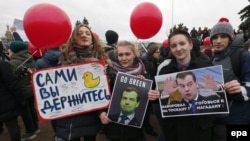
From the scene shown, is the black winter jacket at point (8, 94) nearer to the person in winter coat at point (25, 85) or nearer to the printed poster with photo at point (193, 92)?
the person in winter coat at point (25, 85)

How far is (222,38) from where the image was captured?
2779mm

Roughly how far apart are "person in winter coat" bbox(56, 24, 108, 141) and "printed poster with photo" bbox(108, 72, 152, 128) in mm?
176

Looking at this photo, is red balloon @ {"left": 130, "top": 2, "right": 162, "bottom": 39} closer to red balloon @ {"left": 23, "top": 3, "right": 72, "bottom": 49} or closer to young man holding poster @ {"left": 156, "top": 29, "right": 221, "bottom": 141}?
red balloon @ {"left": 23, "top": 3, "right": 72, "bottom": 49}

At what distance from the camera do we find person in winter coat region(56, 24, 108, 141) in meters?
2.75

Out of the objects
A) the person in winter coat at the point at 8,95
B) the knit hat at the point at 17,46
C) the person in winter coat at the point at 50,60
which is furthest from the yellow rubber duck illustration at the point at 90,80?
the knit hat at the point at 17,46

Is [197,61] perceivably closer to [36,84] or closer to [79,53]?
[79,53]

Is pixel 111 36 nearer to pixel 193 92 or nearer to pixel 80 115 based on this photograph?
pixel 80 115

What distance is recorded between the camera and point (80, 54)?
2834 mm

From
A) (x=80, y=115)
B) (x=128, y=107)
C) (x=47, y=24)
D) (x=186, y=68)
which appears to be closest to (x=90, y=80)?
(x=80, y=115)

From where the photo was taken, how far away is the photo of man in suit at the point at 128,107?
269 centimetres

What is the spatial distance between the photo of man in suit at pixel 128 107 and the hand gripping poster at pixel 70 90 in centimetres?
21

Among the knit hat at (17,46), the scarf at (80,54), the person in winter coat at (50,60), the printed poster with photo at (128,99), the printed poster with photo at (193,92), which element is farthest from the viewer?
the knit hat at (17,46)

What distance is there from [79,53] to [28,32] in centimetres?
70

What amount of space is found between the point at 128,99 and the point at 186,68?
0.66 meters
